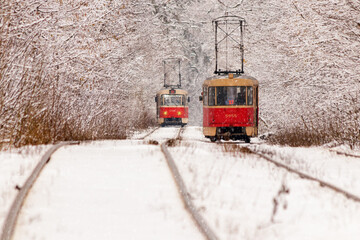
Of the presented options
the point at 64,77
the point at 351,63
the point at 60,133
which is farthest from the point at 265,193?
the point at 64,77

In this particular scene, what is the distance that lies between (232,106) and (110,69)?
501 cm

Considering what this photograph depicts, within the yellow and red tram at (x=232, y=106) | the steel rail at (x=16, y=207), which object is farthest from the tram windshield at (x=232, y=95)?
the steel rail at (x=16, y=207)

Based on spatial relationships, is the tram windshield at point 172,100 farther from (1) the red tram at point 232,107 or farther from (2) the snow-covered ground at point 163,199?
(2) the snow-covered ground at point 163,199

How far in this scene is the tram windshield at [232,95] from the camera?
22.6 meters

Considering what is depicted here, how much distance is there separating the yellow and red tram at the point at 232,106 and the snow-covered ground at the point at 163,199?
1287cm

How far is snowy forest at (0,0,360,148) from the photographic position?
11898mm

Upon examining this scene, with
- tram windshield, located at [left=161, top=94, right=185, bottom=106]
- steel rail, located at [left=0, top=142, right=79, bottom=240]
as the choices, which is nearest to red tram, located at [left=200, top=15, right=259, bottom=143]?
steel rail, located at [left=0, top=142, right=79, bottom=240]

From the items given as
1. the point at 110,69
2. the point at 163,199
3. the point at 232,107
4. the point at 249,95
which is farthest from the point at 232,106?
the point at 163,199

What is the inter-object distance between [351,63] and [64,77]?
7.54 metres

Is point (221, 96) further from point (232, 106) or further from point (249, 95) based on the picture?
point (249, 95)

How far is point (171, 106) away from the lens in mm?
43969

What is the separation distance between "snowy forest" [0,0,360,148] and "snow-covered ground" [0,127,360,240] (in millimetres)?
2846

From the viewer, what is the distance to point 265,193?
6.99 m

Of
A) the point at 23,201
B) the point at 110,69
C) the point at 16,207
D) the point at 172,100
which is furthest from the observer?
the point at 172,100
